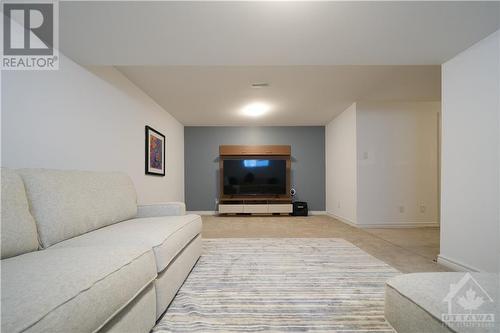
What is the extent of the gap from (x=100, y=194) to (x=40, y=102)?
87 centimetres

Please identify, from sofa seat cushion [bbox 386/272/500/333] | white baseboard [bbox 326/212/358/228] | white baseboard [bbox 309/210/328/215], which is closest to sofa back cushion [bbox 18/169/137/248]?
sofa seat cushion [bbox 386/272/500/333]

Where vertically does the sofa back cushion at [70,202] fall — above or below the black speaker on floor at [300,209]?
above

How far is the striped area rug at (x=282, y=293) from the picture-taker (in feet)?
4.54

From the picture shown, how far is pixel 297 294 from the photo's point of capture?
1.73 meters

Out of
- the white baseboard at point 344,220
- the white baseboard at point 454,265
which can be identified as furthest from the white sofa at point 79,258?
the white baseboard at point 344,220

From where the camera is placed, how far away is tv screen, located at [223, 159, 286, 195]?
611 centimetres

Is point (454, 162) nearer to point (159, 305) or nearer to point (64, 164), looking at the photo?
point (159, 305)

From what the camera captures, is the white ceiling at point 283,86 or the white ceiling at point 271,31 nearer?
the white ceiling at point 271,31

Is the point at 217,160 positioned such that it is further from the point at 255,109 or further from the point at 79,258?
the point at 79,258

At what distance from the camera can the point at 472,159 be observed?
2068 mm

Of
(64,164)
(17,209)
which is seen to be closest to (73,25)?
(64,164)
